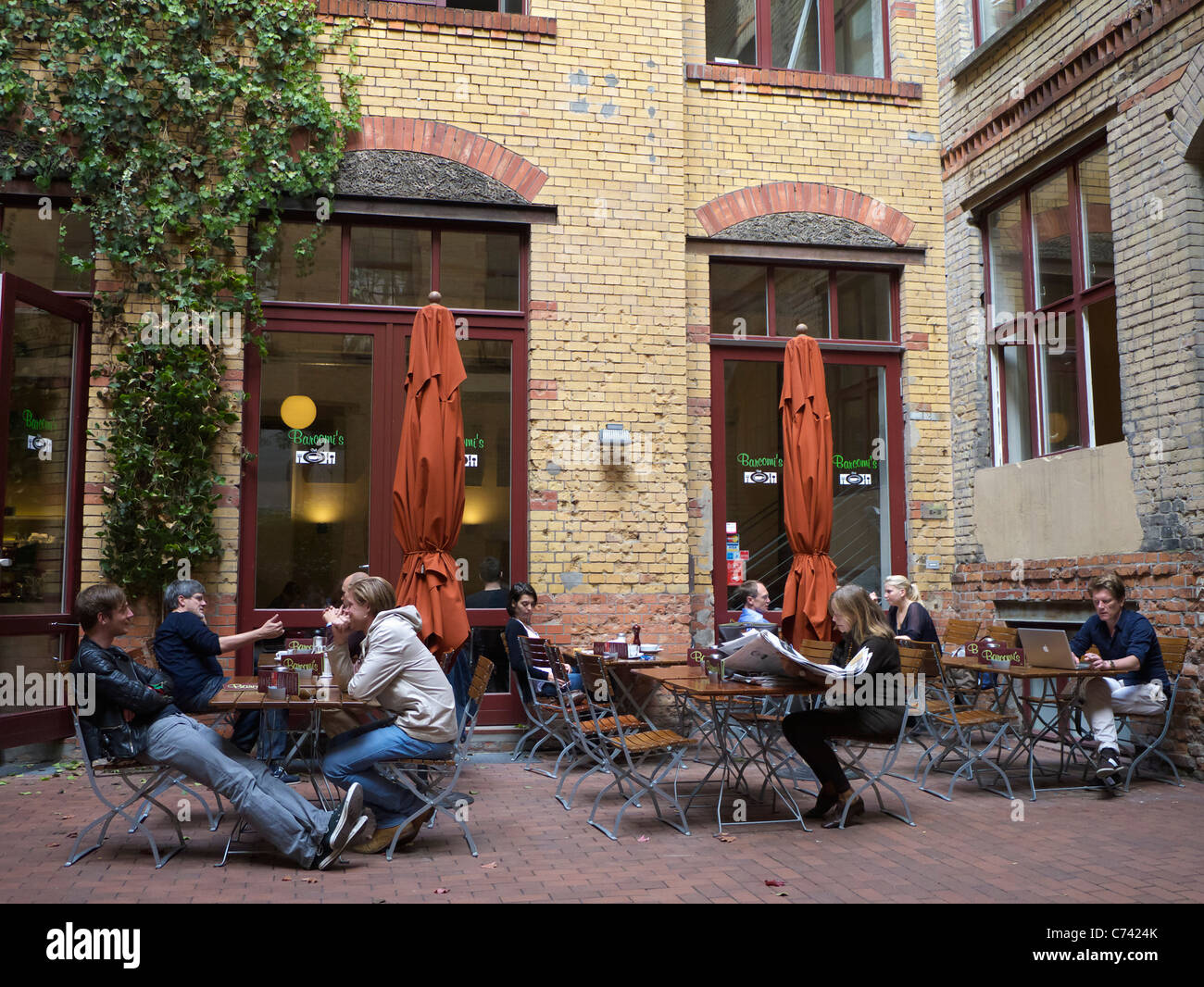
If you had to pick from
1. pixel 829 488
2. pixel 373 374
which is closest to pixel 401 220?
pixel 373 374

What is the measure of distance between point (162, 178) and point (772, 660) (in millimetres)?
6072

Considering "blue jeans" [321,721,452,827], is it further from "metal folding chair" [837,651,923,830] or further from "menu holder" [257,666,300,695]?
"metal folding chair" [837,651,923,830]

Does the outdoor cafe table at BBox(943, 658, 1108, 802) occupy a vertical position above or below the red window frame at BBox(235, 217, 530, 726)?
below

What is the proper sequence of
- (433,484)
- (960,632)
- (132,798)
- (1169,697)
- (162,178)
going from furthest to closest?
(960,632) → (162,178) → (433,484) → (1169,697) → (132,798)

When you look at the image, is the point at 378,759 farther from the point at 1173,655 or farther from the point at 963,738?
the point at 1173,655

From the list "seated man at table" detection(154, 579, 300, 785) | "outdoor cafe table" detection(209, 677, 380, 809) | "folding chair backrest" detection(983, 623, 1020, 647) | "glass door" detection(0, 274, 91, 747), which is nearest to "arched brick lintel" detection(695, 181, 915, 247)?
"folding chair backrest" detection(983, 623, 1020, 647)

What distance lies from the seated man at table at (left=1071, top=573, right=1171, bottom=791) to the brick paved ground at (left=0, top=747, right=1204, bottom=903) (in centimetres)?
50

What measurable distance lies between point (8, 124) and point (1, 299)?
1663 millimetres

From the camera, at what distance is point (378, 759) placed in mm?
5379

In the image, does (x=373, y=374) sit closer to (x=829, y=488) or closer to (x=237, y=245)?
(x=237, y=245)

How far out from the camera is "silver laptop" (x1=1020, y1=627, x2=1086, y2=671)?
6805 mm

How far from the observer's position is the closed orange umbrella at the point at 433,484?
725 centimetres

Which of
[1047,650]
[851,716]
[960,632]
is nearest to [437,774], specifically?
[851,716]

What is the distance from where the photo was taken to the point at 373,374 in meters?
8.96
